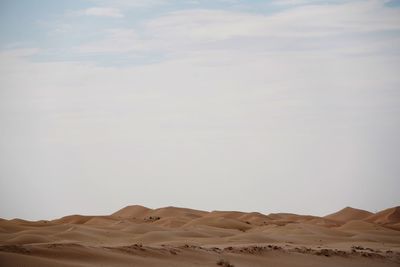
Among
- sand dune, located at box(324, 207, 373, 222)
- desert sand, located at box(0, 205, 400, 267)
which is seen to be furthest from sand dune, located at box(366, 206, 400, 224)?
sand dune, located at box(324, 207, 373, 222)

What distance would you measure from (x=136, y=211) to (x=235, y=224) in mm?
17372

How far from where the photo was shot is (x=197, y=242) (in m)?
36.0

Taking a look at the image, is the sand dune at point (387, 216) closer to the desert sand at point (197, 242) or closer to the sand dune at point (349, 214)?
the desert sand at point (197, 242)

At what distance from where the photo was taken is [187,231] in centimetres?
4169

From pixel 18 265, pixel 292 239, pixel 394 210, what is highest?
pixel 394 210

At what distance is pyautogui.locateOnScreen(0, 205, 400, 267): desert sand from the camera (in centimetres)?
2256

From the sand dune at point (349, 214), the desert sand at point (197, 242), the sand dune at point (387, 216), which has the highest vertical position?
the sand dune at point (349, 214)

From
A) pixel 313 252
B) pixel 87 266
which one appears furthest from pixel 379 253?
pixel 87 266

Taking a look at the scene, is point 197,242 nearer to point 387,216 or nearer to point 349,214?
point 387,216

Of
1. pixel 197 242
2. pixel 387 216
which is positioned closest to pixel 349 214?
pixel 387 216

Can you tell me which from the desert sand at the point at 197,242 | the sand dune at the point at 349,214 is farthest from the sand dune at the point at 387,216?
the sand dune at the point at 349,214

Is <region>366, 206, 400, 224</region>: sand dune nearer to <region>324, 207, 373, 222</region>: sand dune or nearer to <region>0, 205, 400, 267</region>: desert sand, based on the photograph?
<region>0, 205, 400, 267</region>: desert sand

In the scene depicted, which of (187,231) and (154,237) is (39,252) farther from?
(187,231)

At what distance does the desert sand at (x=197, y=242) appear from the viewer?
2256 cm
